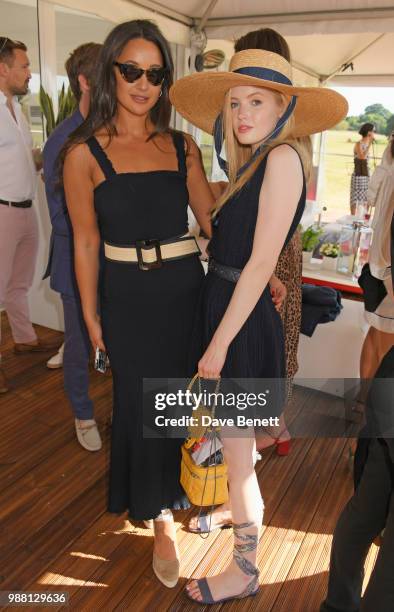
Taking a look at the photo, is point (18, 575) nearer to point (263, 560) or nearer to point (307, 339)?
point (263, 560)

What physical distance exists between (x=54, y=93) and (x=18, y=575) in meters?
3.07

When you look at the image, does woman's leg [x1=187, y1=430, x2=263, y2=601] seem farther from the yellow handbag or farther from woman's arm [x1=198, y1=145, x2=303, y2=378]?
woman's arm [x1=198, y1=145, x2=303, y2=378]

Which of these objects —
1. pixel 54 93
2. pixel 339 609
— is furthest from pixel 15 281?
pixel 339 609

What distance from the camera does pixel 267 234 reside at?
128cm

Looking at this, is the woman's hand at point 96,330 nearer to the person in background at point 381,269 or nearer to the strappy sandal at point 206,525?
the strappy sandal at point 206,525

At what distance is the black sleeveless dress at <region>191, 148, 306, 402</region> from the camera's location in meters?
1.35

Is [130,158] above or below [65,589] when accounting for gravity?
above

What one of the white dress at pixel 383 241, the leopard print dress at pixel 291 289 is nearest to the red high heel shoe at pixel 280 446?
the leopard print dress at pixel 291 289

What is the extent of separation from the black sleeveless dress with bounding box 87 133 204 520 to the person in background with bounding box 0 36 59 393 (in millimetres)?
1516

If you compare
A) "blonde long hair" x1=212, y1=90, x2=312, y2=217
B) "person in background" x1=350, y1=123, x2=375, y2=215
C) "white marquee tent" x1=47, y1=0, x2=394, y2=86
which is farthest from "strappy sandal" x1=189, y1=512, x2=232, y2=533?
"person in background" x1=350, y1=123, x2=375, y2=215

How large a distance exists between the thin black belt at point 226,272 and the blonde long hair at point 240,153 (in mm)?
151

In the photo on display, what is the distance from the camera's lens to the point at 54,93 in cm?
359

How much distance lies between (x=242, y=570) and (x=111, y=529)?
1.94ft

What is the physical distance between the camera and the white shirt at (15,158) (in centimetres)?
280
